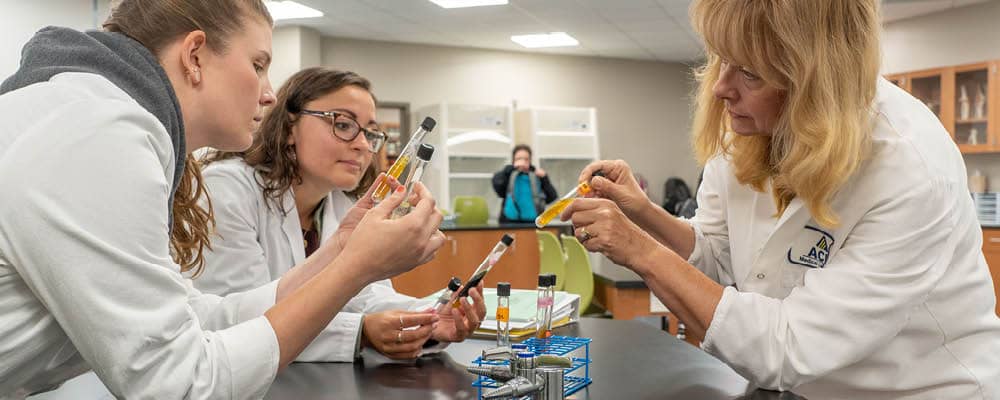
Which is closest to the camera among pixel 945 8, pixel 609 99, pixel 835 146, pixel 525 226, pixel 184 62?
pixel 184 62

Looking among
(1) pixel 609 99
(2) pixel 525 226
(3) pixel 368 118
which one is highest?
(1) pixel 609 99

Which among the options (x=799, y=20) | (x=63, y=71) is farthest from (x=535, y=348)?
(x=63, y=71)

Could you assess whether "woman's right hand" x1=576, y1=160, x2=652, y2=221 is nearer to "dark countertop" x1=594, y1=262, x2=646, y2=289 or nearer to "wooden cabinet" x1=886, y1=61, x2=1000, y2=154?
"dark countertop" x1=594, y1=262, x2=646, y2=289

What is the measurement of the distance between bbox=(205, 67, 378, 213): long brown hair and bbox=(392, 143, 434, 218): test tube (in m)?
0.84

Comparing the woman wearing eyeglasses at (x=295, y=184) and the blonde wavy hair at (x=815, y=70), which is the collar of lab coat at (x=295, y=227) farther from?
the blonde wavy hair at (x=815, y=70)

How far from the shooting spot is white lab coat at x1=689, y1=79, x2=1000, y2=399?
1182 millimetres

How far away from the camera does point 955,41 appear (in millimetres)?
7258

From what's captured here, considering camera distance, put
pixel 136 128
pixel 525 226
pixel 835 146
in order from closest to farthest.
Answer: pixel 136 128
pixel 835 146
pixel 525 226

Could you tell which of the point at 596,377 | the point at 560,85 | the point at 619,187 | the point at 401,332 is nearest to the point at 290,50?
the point at 560,85

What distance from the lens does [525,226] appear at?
20.0 ft

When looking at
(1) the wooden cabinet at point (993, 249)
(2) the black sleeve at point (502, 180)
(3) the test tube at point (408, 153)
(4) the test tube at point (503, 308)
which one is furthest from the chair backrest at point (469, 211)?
(3) the test tube at point (408, 153)

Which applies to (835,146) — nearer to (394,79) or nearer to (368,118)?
(368,118)

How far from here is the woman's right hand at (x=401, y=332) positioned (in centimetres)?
146

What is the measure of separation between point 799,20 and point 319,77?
53.0 inches
